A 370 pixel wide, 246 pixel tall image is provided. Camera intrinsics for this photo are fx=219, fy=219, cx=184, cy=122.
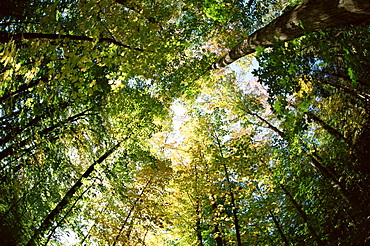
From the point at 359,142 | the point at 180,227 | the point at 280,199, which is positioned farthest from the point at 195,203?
the point at 359,142

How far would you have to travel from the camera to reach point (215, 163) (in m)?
7.23

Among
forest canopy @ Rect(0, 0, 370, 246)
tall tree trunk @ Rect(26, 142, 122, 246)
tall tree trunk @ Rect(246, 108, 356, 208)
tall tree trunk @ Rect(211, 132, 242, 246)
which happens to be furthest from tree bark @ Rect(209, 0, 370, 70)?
tall tree trunk @ Rect(26, 142, 122, 246)

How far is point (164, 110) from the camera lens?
6980mm

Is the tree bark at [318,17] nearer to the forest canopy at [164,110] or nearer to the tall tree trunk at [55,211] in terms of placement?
the forest canopy at [164,110]

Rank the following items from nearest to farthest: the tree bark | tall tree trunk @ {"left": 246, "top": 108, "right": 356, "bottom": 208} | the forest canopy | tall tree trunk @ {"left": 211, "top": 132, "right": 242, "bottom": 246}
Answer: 1. the tree bark
2. the forest canopy
3. tall tree trunk @ {"left": 246, "top": 108, "right": 356, "bottom": 208}
4. tall tree trunk @ {"left": 211, "top": 132, "right": 242, "bottom": 246}

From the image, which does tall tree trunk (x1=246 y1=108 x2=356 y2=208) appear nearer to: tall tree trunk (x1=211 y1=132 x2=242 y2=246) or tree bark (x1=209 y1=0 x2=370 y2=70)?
tall tree trunk (x1=211 y1=132 x2=242 y2=246)

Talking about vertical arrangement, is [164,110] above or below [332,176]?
above

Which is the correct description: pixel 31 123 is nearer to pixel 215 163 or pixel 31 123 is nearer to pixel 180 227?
pixel 215 163

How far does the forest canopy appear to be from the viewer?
7.63 feet

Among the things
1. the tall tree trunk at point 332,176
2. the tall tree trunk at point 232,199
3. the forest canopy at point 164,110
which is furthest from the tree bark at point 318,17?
the tall tree trunk at point 232,199

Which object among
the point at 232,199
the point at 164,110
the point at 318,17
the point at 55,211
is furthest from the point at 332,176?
the point at 55,211

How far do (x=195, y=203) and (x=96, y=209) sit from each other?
3532mm

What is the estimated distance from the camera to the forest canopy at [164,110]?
233cm

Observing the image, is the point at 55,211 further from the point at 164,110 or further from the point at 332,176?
the point at 332,176
